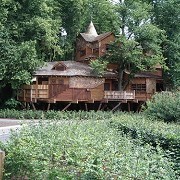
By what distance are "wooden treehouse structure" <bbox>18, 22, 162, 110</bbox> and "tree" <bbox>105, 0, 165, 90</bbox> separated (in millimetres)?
1460

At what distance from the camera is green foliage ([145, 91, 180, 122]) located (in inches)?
774

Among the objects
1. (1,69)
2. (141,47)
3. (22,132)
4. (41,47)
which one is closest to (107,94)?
(141,47)

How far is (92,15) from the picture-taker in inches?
1768

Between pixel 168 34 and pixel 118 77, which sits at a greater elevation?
pixel 168 34

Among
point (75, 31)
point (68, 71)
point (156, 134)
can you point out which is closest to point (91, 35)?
point (75, 31)

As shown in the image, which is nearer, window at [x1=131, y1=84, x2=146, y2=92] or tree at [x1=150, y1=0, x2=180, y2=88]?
window at [x1=131, y1=84, x2=146, y2=92]

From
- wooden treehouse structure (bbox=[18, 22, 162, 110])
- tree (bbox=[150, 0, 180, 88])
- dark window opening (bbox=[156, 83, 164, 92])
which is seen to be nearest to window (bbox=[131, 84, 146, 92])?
wooden treehouse structure (bbox=[18, 22, 162, 110])

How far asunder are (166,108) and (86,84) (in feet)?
54.5

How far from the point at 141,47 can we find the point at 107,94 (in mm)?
5771

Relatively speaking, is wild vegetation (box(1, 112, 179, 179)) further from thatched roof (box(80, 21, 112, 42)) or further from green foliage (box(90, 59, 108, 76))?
thatched roof (box(80, 21, 112, 42))

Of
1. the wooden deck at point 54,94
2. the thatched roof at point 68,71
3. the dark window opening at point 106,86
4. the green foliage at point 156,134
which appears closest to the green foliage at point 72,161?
the green foliage at point 156,134

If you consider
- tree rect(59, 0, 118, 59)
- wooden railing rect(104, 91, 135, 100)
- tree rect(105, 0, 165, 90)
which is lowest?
wooden railing rect(104, 91, 135, 100)

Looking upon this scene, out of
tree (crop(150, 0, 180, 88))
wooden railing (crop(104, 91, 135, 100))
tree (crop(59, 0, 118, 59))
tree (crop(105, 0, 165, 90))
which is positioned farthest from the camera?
tree (crop(59, 0, 118, 59))

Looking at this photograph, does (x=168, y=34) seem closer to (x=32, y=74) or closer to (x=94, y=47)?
(x=94, y=47)
